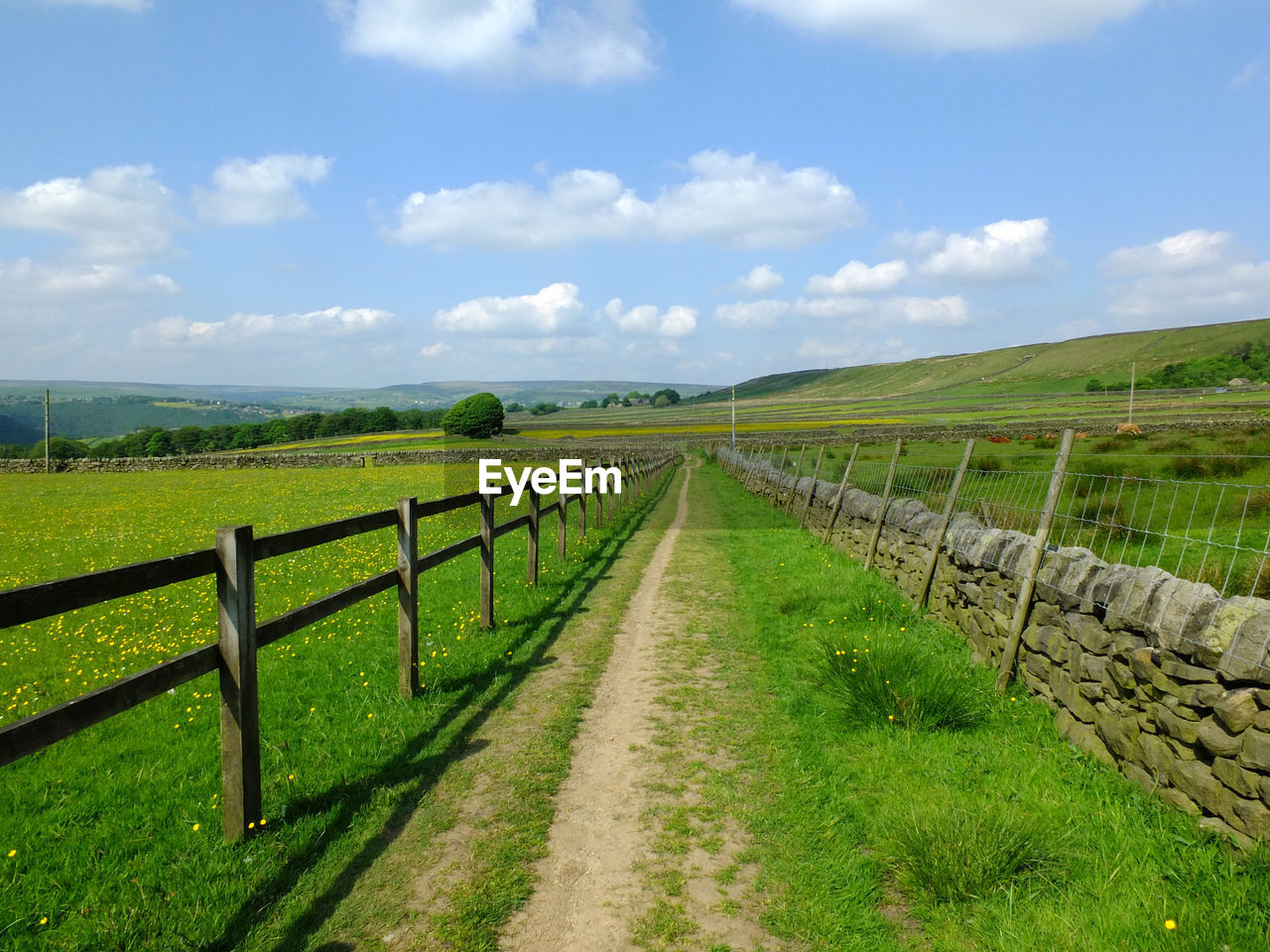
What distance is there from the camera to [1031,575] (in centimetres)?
544

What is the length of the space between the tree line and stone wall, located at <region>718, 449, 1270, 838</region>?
78364 millimetres

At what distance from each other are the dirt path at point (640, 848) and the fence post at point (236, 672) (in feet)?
5.10

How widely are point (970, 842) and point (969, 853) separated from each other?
6 cm

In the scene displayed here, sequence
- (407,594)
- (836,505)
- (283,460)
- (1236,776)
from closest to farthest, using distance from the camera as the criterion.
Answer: (1236,776) < (407,594) < (836,505) < (283,460)

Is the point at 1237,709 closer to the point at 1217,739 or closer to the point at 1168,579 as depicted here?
the point at 1217,739

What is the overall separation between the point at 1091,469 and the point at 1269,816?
626 inches

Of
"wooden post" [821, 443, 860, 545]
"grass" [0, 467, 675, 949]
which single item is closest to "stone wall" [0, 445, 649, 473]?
"wooden post" [821, 443, 860, 545]

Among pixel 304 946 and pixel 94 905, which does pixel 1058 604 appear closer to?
pixel 304 946

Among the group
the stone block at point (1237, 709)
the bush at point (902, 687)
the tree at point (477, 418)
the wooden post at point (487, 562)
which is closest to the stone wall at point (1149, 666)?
the stone block at point (1237, 709)

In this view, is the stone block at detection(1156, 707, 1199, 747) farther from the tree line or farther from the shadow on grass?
the tree line

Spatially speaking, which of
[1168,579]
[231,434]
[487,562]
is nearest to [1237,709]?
[1168,579]

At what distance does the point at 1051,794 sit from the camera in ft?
13.4

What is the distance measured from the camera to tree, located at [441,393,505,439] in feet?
240

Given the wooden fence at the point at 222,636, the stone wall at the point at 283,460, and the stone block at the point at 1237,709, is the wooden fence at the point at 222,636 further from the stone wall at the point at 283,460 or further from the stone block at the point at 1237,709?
the stone wall at the point at 283,460
